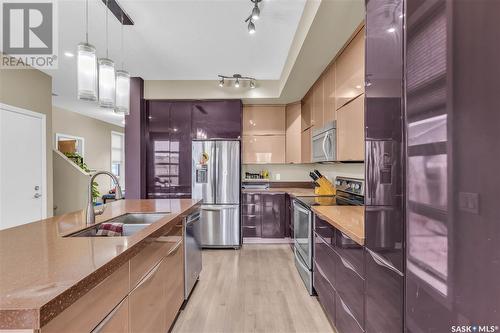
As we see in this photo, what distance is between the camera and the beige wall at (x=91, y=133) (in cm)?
561

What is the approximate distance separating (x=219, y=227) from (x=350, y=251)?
2.67 metres

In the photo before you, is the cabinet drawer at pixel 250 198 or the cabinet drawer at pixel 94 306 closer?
the cabinet drawer at pixel 94 306

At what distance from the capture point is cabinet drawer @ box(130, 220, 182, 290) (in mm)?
1220

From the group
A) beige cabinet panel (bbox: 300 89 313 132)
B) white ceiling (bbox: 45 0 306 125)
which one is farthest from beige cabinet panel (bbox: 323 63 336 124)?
beige cabinet panel (bbox: 300 89 313 132)

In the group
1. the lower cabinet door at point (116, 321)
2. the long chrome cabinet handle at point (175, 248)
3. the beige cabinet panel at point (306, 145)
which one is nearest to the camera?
the lower cabinet door at point (116, 321)

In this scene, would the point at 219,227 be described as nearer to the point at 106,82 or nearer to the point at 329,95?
the point at 329,95

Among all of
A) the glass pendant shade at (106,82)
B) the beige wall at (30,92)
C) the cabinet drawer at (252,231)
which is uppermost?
the beige wall at (30,92)

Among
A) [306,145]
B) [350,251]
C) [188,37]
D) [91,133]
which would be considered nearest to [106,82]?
[188,37]

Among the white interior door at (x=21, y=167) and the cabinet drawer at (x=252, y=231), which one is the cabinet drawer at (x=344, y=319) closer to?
the cabinet drawer at (x=252, y=231)

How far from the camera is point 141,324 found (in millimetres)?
1284

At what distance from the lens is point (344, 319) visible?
64.6 inches

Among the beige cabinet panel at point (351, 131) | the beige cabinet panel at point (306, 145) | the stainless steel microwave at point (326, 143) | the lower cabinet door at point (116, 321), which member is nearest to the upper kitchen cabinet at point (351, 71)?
the beige cabinet panel at point (351, 131)

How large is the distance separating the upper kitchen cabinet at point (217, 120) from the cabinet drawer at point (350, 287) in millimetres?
2793

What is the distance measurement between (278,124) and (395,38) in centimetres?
331
